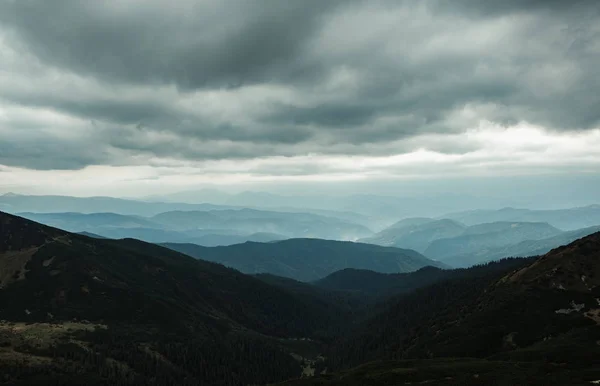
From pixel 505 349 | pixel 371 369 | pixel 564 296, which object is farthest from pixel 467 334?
pixel 371 369

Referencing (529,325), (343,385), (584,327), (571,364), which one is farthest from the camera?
(529,325)

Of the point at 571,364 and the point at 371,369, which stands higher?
the point at 571,364

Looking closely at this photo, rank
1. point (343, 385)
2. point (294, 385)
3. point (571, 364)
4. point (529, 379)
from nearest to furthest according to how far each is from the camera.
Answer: point (529, 379) → point (571, 364) → point (343, 385) → point (294, 385)

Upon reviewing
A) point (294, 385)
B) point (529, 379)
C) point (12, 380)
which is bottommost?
point (12, 380)

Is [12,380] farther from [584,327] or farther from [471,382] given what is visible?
[584,327]

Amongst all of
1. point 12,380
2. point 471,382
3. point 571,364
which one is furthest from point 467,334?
point 12,380

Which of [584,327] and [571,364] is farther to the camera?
[584,327]

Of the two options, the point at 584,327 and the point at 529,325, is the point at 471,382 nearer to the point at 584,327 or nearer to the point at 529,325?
the point at 584,327

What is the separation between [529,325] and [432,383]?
330 feet

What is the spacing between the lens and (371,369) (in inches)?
5920

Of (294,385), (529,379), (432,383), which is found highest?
(529,379)

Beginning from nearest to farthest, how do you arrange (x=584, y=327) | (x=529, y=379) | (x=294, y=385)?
(x=529, y=379)
(x=294, y=385)
(x=584, y=327)

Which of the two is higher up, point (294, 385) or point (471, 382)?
point (471, 382)

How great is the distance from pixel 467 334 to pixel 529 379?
4329 inches
